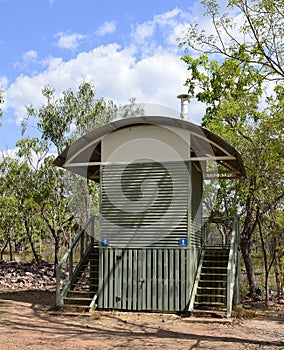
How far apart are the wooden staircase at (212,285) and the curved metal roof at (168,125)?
7.76 ft

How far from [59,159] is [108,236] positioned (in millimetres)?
2401

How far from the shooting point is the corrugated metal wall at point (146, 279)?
1190cm

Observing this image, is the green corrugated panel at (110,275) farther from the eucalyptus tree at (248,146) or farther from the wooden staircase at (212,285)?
the eucalyptus tree at (248,146)

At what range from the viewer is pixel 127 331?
32.7ft

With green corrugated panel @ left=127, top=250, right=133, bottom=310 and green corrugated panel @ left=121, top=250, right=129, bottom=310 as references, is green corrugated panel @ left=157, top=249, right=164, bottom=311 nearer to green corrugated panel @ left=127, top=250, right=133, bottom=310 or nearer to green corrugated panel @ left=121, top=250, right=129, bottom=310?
green corrugated panel @ left=127, top=250, right=133, bottom=310

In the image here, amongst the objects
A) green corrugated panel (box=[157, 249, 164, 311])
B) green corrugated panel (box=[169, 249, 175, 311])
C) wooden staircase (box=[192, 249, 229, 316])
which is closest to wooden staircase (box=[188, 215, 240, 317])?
wooden staircase (box=[192, 249, 229, 316])

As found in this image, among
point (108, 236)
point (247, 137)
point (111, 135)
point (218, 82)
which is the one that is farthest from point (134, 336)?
point (218, 82)

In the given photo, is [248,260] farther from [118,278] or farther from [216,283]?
[118,278]

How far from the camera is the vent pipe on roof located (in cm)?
1343

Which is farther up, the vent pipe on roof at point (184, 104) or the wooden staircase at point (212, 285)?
the vent pipe on roof at point (184, 104)

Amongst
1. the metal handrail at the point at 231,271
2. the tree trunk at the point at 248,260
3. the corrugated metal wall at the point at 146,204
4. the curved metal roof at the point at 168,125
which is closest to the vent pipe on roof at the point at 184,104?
the curved metal roof at the point at 168,125

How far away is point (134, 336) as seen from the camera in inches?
370

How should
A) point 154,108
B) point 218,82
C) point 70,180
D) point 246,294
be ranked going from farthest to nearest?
point 70,180 < point 218,82 < point 246,294 < point 154,108

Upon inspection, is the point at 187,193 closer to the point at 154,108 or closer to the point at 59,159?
the point at 154,108
